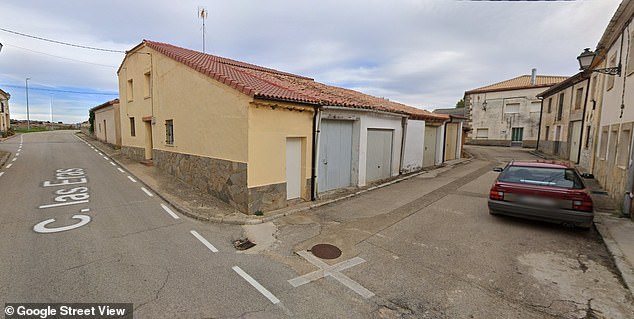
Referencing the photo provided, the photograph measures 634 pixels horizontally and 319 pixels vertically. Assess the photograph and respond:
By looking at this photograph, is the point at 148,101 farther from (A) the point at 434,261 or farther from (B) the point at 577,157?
(B) the point at 577,157

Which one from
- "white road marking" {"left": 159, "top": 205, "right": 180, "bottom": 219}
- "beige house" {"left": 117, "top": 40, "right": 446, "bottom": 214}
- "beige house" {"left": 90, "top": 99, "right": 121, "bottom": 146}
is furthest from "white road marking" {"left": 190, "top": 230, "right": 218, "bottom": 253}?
"beige house" {"left": 90, "top": 99, "right": 121, "bottom": 146}

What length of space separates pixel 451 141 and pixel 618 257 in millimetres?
14761

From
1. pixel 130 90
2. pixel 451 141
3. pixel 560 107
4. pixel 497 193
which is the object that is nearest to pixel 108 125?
pixel 130 90

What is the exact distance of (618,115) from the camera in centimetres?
873

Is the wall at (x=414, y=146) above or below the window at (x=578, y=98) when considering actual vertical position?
below

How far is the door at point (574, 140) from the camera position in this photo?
17.0 m

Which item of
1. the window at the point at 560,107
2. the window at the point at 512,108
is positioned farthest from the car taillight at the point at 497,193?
the window at the point at 512,108

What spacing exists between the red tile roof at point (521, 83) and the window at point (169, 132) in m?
34.4

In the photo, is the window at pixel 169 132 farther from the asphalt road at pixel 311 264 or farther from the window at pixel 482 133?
the window at pixel 482 133

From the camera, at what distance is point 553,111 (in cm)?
2291

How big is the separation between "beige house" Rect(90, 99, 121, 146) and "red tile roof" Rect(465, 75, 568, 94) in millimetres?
36731

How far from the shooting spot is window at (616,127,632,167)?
7.56m

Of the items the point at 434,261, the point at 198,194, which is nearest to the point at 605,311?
the point at 434,261

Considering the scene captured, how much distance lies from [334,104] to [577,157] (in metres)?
17.0
